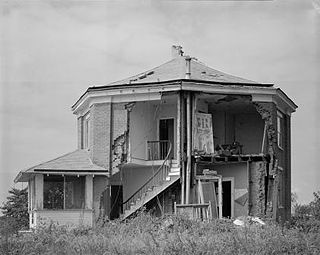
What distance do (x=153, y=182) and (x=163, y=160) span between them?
1140 mm

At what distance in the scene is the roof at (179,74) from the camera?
37.3 m

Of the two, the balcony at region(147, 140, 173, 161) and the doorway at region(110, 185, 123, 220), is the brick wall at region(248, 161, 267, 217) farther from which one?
the doorway at region(110, 185, 123, 220)

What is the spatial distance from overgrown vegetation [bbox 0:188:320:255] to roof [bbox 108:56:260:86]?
9703 millimetres

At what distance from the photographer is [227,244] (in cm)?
2366

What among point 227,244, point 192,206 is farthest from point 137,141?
point 227,244

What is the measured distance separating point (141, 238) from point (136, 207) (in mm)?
10527

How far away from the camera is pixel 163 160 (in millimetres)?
37250

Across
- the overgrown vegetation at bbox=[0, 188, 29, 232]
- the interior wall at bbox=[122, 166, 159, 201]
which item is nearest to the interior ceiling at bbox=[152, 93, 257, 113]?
the interior wall at bbox=[122, 166, 159, 201]

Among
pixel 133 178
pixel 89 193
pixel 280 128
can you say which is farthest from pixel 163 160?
pixel 280 128

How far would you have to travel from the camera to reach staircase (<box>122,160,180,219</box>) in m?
36.2

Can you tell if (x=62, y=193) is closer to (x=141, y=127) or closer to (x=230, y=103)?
(x=141, y=127)

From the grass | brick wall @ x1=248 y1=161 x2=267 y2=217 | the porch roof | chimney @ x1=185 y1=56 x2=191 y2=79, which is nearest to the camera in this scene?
the grass

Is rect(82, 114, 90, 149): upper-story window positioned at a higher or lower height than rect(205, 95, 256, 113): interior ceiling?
lower

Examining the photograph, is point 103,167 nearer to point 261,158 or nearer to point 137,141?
point 137,141
